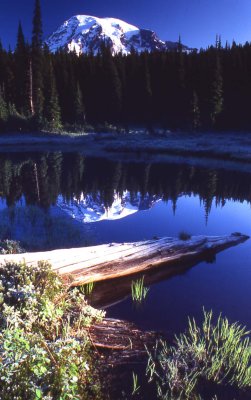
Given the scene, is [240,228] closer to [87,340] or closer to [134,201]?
[134,201]

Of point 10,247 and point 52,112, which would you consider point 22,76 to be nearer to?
point 52,112

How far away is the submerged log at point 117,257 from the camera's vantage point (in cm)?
738

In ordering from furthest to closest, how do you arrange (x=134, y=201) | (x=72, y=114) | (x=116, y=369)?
1. (x=72, y=114)
2. (x=134, y=201)
3. (x=116, y=369)

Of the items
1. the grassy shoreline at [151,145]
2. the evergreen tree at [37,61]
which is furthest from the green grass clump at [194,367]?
the evergreen tree at [37,61]

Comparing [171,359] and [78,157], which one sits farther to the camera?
[78,157]

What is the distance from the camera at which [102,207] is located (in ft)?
51.5

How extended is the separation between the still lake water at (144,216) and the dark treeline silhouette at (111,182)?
0.17 feet

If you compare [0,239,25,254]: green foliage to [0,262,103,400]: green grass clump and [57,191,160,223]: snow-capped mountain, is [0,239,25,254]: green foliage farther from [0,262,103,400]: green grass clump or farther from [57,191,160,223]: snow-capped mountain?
[57,191,160,223]: snow-capped mountain

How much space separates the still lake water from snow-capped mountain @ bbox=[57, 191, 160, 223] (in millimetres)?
44

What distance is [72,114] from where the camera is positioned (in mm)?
56625

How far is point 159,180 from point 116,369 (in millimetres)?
18264

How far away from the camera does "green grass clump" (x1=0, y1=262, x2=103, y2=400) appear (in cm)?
364

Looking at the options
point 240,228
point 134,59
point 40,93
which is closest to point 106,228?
point 240,228

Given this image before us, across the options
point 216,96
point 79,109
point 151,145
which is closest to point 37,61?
point 79,109
